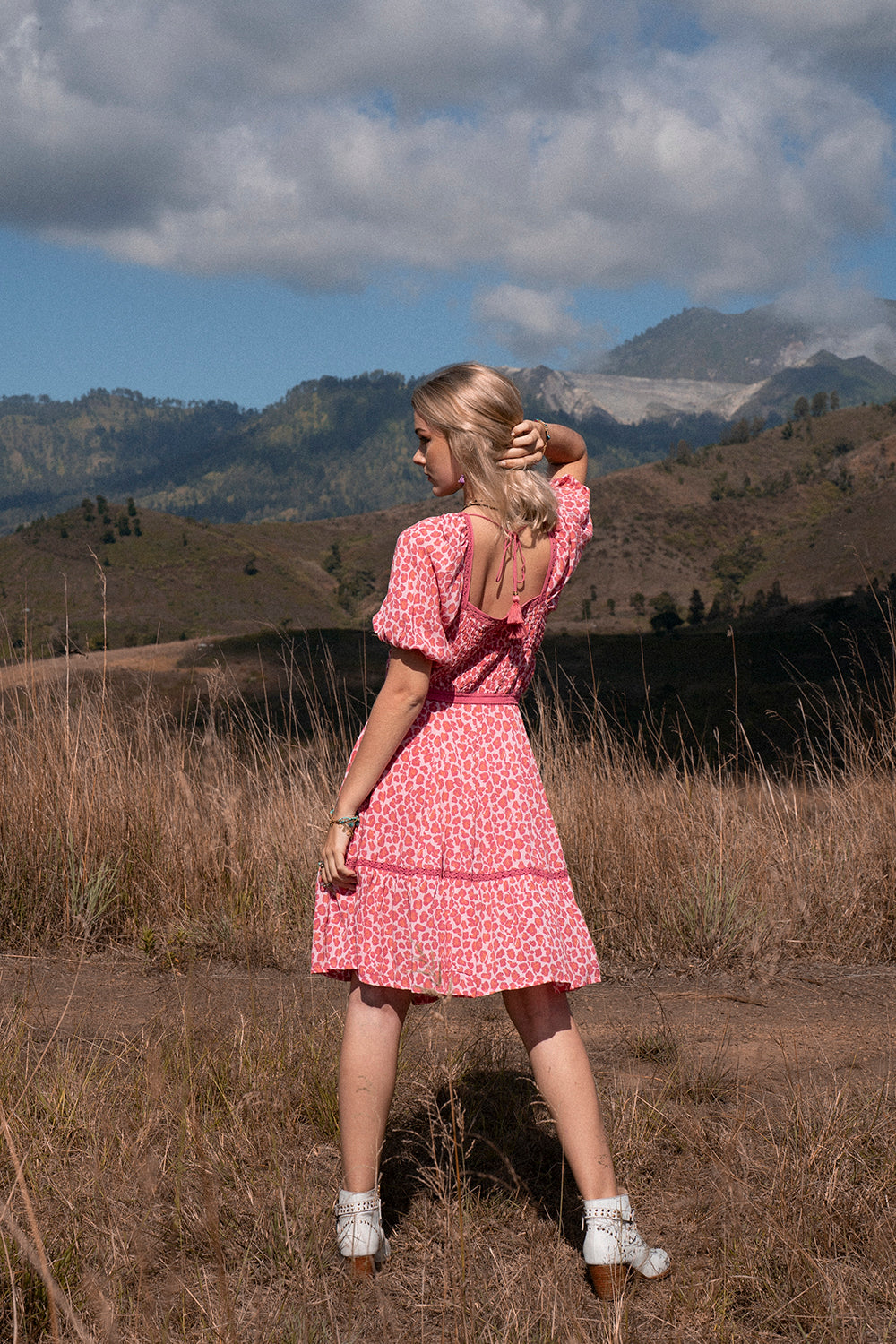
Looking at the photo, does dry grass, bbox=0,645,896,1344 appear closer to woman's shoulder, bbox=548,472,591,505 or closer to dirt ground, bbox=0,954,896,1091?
dirt ground, bbox=0,954,896,1091

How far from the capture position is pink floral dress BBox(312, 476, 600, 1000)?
1895mm

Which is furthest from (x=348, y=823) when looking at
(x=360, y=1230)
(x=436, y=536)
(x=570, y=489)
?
(x=570, y=489)

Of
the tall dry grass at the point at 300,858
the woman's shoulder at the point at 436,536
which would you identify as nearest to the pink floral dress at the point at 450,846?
the woman's shoulder at the point at 436,536

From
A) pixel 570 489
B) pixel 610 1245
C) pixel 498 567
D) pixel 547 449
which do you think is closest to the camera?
pixel 610 1245

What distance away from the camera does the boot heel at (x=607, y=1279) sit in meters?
1.87

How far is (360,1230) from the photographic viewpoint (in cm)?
193

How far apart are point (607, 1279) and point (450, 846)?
0.82 m

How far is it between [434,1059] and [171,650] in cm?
2699

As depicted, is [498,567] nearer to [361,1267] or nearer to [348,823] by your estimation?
[348,823]

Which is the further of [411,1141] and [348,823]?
[411,1141]

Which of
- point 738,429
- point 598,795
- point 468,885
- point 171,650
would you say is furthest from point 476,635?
point 738,429

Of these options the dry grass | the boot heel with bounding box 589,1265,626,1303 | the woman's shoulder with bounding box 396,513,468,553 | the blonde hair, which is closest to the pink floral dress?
the woman's shoulder with bounding box 396,513,468,553

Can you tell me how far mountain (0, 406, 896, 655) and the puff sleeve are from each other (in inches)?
1592

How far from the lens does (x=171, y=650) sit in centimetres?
2869
